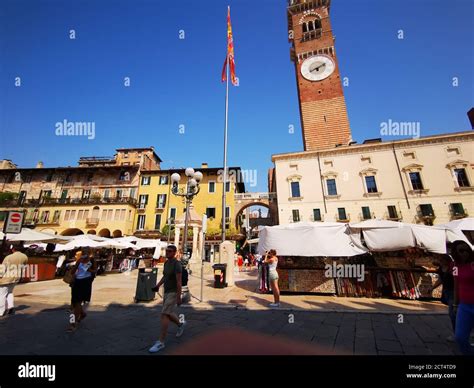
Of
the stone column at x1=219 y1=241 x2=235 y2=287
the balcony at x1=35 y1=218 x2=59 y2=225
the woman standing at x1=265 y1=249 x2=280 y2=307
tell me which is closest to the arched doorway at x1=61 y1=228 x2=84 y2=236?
the balcony at x1=35 y1=218 x2=59 y2=225

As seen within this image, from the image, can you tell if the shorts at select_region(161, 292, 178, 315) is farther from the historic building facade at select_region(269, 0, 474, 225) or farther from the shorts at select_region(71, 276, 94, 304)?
the historic building facade at select_region(269, 0, 474, 225)

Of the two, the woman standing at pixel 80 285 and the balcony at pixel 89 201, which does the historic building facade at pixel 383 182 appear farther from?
the woman standing at pixel 80 285

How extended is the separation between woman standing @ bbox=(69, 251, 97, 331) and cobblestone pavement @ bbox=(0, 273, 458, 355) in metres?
0.31

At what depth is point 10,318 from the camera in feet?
17.1

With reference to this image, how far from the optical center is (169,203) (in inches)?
1282

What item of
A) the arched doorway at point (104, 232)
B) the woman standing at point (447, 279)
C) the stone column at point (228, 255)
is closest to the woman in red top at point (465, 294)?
the woman standing at point (447, 279)

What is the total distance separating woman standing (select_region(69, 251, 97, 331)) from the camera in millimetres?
4676

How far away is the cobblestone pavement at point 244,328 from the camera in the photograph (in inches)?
141

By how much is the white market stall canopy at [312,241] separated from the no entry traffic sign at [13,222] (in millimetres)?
8278

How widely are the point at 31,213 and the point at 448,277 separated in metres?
44.6

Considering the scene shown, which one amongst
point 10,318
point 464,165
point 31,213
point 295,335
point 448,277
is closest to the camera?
point 295,335

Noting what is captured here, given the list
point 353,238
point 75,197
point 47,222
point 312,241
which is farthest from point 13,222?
point 47,222
